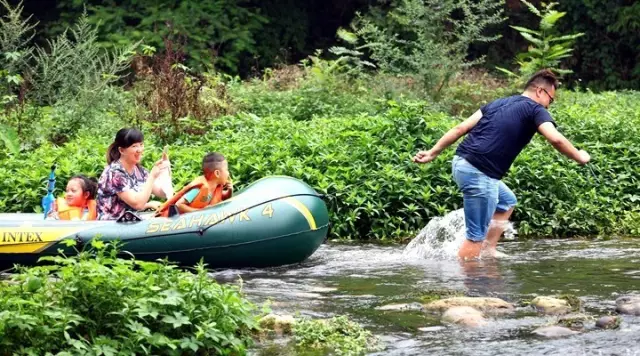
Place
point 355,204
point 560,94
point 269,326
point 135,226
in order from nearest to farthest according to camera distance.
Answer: point 269,326, point 135,226, point 355,204, point 560,94

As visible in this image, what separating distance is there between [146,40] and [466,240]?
1159 cm

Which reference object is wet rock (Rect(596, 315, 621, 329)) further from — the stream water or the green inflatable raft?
the green inflatable raft

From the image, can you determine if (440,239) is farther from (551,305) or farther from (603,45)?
(603,45)

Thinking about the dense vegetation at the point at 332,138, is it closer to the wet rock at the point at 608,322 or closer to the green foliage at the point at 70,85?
the green foliage at the point at 70,85

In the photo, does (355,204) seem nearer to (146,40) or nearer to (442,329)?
(442,329)

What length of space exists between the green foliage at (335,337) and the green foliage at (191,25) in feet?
43.6

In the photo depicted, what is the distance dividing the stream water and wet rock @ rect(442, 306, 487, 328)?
7cm

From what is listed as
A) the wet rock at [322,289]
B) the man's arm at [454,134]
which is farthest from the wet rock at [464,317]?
the man's arm at [454,134]

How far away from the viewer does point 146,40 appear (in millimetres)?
19234

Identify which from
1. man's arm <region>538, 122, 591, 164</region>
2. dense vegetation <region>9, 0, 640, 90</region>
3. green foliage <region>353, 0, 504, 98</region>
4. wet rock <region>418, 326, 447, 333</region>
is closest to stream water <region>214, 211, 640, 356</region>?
wet rock <region>418, 326, 447, 333</region>

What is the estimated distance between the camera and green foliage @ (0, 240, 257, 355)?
16.8 feet

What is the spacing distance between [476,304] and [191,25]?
1379cm

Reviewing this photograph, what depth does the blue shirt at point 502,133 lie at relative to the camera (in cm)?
838

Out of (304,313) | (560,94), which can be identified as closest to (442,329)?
(304,313)
